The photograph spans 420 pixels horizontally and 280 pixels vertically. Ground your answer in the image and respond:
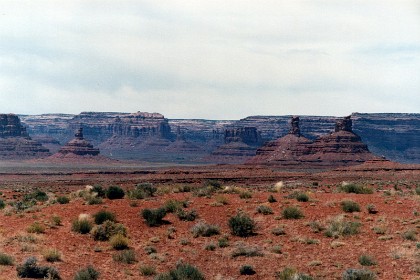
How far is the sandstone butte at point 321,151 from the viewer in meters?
172

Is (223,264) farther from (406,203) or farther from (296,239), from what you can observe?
(406,203)

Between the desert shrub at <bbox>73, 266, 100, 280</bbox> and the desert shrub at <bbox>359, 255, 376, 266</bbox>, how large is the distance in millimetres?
8973

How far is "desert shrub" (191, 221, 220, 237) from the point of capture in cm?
2681

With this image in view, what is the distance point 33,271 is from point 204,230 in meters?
8.45

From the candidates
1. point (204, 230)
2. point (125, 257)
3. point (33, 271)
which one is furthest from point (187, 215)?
point (33, 271)

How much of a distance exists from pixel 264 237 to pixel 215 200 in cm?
816

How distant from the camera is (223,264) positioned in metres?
22.6

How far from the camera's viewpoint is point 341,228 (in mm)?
25484

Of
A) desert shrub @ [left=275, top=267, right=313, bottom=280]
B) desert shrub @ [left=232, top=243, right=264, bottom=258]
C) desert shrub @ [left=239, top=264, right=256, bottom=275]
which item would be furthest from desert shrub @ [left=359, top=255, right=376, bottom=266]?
desert shrub @ [left=232, top=243, right=264, bottom=258]

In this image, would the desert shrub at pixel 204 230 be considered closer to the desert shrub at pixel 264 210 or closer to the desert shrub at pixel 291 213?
the desert shrub at pixel 291 213

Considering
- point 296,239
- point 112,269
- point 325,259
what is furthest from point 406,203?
point 112,269

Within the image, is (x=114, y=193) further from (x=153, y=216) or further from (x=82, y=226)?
(x=82, y=226)

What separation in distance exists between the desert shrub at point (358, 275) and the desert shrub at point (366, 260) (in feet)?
5.46

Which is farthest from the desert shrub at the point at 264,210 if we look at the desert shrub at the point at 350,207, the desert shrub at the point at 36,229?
the desert shrub at the point at 36,229
